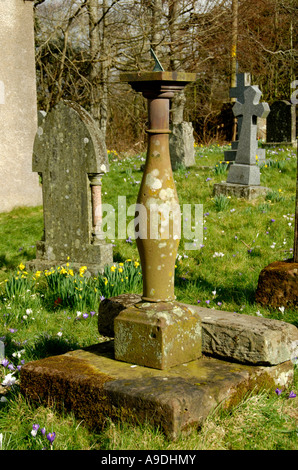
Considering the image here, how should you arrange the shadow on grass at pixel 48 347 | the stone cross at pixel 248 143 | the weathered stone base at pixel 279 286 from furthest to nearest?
1. the stone cross at pixel 248 143
2. the weathered stone base at pixel 279 286
3. the shadow on grass at pixel 48 347

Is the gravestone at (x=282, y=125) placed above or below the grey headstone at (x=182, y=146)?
above

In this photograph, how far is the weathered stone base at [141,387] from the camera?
265cm

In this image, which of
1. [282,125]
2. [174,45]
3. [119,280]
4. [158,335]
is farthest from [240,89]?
[158,335]

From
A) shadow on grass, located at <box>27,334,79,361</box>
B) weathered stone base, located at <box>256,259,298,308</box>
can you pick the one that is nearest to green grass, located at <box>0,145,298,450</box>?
shadow on grass, located at <box>27,334,79,361</box>

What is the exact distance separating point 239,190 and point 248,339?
18.2ft

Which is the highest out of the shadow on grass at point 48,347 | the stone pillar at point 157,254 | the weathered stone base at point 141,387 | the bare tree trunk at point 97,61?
the bare tree trunk at point 97,61

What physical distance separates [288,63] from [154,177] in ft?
72.9

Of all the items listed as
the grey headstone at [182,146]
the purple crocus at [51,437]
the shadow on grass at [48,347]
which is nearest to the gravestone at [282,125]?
the grey headstone at [182,146]

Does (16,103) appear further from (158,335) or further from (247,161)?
(158,335)

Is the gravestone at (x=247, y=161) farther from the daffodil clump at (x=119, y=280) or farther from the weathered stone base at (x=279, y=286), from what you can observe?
the weathered stone base at (x=279, y=286)

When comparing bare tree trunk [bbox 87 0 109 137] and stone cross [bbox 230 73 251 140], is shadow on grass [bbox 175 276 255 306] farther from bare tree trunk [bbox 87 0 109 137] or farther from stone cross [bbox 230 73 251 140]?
bare tree trunk [bbox 87 0 109 137]

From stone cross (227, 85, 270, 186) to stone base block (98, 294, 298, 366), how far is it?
5418mm

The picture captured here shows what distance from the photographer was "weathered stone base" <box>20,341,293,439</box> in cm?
265

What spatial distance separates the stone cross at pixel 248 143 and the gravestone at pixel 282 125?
5204 millimetres
